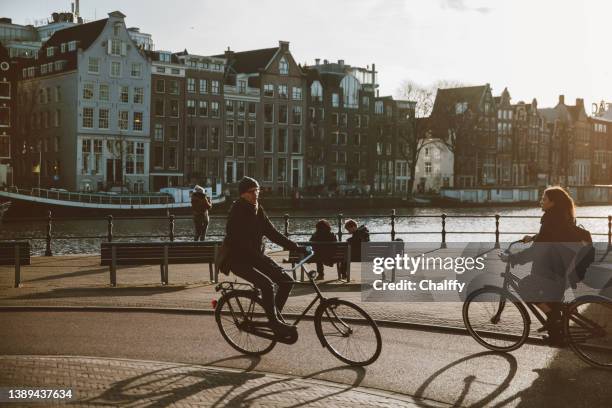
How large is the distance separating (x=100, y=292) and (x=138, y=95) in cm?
5656

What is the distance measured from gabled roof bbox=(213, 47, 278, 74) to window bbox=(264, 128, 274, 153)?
5.61 metres

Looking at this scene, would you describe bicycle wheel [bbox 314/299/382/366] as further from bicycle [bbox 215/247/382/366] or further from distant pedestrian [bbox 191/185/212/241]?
distant pedestrian [bbox 191/185/212/241]

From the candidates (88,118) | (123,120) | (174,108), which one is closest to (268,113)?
(174,108)

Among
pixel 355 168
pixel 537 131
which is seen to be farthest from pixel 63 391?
pixel 537 131

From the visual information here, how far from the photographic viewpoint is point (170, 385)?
7.33 metres

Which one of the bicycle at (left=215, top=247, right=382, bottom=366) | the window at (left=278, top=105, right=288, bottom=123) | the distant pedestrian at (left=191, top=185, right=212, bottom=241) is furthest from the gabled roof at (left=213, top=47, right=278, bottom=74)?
the bicycle at (left=215, top=247, right=382, bottom=366)

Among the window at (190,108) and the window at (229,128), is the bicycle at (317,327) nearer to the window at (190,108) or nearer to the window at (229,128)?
the window at (190,108)

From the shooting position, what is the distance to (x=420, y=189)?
94250mm

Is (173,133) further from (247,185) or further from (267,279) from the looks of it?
(267,279)

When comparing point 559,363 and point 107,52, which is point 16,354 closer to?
point 559,363

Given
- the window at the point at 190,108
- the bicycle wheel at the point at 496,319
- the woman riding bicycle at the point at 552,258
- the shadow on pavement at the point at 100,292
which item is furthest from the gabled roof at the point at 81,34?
the woman riding bicycle at the point at 552,258

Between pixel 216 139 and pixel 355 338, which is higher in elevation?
pixel 216 139

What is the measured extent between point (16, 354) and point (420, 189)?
285 ft

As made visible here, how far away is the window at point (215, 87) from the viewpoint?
72.7 m
